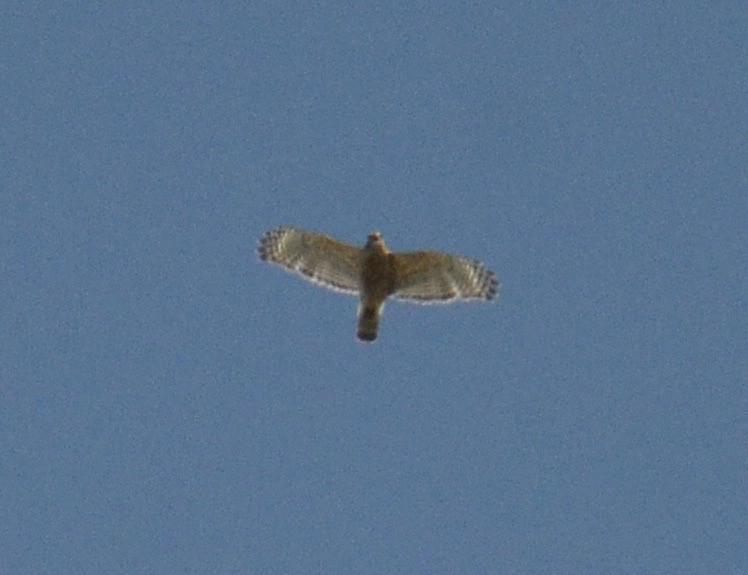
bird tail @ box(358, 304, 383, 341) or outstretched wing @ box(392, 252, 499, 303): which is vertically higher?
outstretched wing @ box(392, 252, 499, 303)

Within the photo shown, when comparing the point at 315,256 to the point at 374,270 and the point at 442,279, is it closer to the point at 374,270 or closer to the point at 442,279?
the point at 374,270

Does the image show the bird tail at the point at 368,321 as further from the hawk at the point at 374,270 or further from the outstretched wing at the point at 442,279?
the outstretched wing at the point at 442,279

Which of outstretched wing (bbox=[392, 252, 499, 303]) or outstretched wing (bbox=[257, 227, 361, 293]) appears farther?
outstretched wing (bbox=[257, 227, 361, 293])

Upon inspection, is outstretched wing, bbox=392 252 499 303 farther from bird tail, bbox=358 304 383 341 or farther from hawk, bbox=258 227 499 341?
bird tail, bbox=358 304 383 341

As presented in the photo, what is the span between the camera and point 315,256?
1025 inches

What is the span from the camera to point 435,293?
25891mm

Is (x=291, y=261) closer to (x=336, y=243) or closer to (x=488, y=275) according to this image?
(x=336, y=243)

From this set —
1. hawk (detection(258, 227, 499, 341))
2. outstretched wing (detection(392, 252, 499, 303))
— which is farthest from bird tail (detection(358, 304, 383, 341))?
outstretched wing (detection(392, 252, 499, 303))

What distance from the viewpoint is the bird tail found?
24969 mm

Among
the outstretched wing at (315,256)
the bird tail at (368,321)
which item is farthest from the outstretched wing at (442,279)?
the outstretched wing at (315,256)

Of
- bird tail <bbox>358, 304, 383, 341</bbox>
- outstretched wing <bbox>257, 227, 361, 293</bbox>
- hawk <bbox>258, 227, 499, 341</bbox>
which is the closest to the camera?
bird tail <bbox>358, 304, 383, 341</bbox>

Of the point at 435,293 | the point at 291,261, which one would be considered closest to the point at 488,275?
the point at 435,293

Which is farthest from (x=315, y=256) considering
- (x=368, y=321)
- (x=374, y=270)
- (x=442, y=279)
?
(x=442, y=279)

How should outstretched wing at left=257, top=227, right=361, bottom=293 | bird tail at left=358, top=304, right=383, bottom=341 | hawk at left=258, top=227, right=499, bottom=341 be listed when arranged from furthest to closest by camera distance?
1. outstretched wing at left=257, top=227, right=361, bottom=293
2. hawk at left=258, top=227, right=499, bottom=341
3. bird tail at left=358, top=304, right=383, bottom=341
